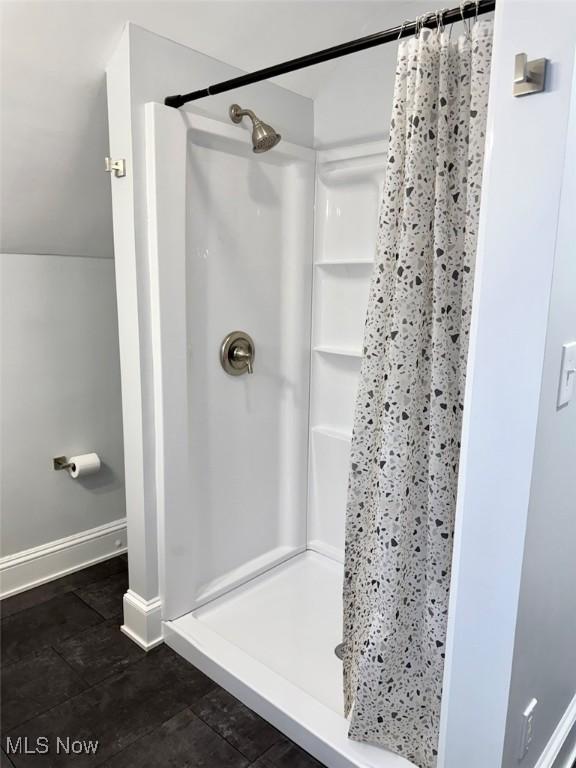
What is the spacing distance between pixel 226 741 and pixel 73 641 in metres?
0.73

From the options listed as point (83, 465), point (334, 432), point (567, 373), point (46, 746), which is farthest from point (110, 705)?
point (567, 373)

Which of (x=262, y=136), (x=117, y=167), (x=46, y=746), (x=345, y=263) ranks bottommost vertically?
(x=46, y=746)

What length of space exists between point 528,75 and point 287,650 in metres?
1.84

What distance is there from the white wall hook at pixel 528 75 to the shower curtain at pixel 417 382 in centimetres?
22

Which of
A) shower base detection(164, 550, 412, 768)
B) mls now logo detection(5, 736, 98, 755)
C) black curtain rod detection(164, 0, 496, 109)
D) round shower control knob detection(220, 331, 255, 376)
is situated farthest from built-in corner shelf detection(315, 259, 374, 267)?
mls now logo detection(5, 736, 98, 755)

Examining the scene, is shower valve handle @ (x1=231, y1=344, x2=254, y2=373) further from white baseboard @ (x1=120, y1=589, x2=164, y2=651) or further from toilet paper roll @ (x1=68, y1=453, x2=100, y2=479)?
white baseboard @ (x1=120, y1=589, x2=164, y2=651)

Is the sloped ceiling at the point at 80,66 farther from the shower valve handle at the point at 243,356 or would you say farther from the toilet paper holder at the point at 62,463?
the toilet paper holder at the point at 62,463

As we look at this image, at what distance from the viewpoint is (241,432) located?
7.54 feet

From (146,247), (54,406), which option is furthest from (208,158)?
(54,406)

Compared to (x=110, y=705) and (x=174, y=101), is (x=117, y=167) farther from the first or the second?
(x=110, y=705)

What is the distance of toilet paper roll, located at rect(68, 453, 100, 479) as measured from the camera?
2379 millimetres

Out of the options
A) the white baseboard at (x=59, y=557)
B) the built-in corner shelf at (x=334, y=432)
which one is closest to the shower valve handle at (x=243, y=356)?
the built-in corner shelf at (x=334, y=432)

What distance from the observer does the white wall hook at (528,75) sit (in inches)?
36.3

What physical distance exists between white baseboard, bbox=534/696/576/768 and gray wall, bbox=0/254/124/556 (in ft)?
6.35
